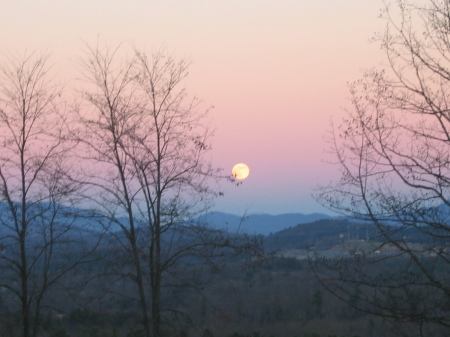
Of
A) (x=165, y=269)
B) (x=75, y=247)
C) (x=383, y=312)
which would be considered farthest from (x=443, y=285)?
(x=75, y=247)

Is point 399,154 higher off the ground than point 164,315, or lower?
higher

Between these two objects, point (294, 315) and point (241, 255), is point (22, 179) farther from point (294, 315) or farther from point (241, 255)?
point (294, 315)

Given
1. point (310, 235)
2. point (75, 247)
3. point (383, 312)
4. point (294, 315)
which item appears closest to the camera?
point (383, 312)

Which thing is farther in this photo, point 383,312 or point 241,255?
point 241,255

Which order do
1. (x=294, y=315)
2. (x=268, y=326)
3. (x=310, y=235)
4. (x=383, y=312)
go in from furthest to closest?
1. (x=310, y=235)
2. (x=294, y=315)
3. (x=268, y=326)
4. (x=383, y=312)

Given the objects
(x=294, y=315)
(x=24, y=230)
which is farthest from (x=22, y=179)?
(x=294, y=315)

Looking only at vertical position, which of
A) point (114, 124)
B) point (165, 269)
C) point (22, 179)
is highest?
point (114, 124)

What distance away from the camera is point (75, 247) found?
14.1m

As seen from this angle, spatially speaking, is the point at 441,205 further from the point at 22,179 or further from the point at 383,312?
the point at 22,179

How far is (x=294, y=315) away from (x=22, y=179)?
2294cm

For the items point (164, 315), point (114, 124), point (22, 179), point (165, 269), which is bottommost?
point (164, 315)

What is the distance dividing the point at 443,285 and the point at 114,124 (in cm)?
655

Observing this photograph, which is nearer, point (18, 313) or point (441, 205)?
point (441, 205)

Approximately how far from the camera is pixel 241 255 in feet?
38.7
